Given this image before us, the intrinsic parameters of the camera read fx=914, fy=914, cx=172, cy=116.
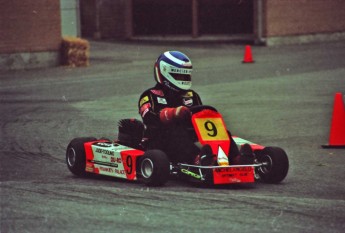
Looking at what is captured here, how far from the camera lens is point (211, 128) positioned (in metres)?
8.81

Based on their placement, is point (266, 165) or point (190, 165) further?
point (266, 165)

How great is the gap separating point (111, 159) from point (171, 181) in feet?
2.23

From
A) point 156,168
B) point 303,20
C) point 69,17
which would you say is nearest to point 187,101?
point 156,168

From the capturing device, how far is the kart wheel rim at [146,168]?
8.61 meters

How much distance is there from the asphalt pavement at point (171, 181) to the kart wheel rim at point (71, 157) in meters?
0.14

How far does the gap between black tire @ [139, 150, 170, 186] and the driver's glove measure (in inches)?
A: 14.6

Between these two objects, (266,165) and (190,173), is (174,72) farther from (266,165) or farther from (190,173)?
(266,165)

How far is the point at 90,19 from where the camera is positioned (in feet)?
125

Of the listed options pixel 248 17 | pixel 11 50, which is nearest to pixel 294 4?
pixel 248 17

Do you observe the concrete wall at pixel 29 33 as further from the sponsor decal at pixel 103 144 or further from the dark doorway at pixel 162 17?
the sponsor decal at pixel 103 144

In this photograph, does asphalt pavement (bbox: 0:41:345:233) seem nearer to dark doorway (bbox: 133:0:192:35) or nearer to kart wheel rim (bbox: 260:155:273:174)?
kart wheel rim (bbox: 260:155:273:174)

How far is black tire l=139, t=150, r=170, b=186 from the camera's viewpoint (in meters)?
8.45

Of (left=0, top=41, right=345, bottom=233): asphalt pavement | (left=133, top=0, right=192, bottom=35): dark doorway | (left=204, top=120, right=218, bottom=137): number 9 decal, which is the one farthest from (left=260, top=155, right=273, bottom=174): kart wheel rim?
(left=133, top=0, right=192, bottom=35): dark doorway

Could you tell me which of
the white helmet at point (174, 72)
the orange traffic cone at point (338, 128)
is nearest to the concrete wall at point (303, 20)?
the orange traffic cone at point (338, 128)
